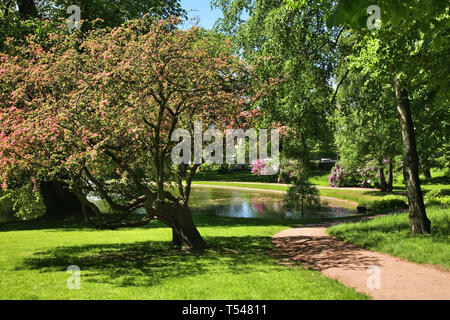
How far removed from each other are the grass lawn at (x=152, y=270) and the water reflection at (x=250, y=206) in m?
9.35

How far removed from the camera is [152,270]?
819 cm

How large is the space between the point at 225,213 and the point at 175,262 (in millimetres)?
A: 15720

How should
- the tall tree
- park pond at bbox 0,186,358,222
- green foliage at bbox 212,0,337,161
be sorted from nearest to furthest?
1. the tall tree
2. green foliage at bbox 212,0,337,161
3. park pond at bbox 0,186,358,222

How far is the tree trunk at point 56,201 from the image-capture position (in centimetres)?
2044

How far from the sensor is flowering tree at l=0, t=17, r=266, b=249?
313 inches

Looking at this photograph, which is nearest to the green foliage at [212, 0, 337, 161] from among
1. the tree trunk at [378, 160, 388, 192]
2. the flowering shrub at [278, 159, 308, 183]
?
the flowering shrub at [278, 159, 308, 183]

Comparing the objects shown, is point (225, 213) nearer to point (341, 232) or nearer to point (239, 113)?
point (341, 232)

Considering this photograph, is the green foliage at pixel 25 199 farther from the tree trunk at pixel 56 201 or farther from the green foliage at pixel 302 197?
the green foliage at pixel 302 197

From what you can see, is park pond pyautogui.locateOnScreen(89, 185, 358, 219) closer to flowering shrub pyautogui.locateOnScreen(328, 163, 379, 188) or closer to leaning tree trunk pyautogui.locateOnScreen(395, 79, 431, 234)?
flowering shrub pyautogui.locateOnScreen(328, 163, 379, 188)

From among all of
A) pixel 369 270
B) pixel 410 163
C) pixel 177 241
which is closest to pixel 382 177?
pixel 410 163

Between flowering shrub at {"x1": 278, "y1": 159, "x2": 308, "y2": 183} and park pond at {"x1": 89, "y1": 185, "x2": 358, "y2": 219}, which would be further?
park pond at {"x1": 89, "y1": 185, "x2": 358, "y2": 219}

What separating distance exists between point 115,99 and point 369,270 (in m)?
7.17

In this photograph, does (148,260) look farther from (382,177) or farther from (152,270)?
(382,177)

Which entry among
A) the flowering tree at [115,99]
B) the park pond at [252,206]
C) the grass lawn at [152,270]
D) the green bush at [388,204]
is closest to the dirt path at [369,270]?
the grass lawn at [152,270]
